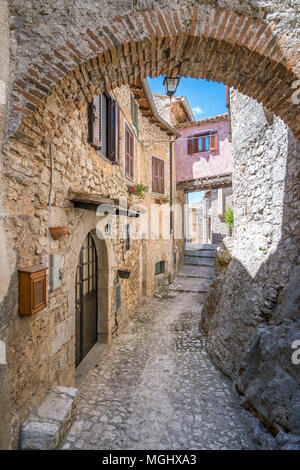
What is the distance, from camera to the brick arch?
226 centimetres

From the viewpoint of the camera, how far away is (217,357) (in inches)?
184

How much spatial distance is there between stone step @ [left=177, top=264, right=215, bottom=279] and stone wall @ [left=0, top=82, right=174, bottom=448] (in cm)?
796

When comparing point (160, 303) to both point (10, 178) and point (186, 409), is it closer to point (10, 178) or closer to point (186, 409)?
point (186, 409)

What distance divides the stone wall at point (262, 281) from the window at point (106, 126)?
10.2 ft

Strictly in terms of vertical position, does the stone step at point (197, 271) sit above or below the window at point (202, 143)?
below

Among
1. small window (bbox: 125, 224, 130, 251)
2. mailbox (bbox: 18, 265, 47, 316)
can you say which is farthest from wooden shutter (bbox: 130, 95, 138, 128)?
mailbox (bbox: 18, 265, 47, 316)

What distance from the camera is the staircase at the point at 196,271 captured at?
36.3ft

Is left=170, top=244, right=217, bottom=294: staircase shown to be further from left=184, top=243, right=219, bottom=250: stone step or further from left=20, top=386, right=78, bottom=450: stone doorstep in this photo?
left=20, top=386, right=78, bottom=450: stone doorstep

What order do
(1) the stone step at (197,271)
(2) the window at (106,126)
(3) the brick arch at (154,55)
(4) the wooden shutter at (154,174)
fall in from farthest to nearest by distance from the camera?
(1) the stone step at (197,271), (4) the wooden shutter at (154,174), (2) the window at (106,126), (3) the brick arch at (154,55)

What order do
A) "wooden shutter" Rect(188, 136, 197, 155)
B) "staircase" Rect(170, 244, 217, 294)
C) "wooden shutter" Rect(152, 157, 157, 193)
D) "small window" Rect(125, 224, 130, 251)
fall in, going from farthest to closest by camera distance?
"wooden shutter" Rect(188, 136, 197, 155) < "staircase" Rect(170, 244, 217, 294) < "wooden shutter" Rect(152, 157, 157, 193) < "small window" Rect(125, 224, 130, 251)

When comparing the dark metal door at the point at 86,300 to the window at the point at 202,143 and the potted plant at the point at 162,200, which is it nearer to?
the potted plant at the point at 162,200

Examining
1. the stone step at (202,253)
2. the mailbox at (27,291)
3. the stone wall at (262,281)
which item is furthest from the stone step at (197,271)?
the mailbox at (27,291)

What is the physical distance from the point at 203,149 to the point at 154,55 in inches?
408
